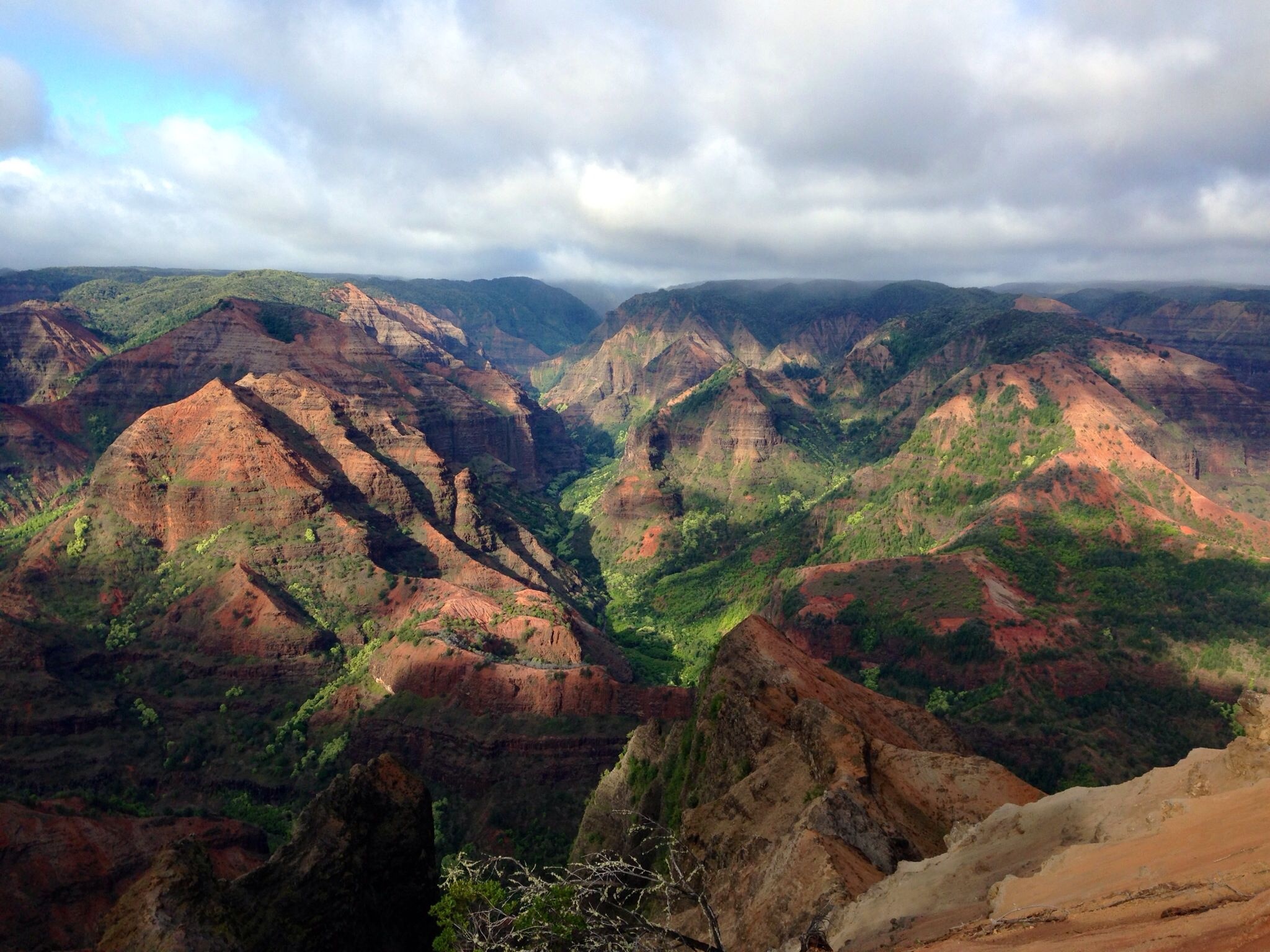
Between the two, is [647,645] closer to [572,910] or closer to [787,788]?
[787,788]

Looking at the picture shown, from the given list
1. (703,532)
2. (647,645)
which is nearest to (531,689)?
(647,645)

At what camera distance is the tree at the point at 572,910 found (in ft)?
47.9

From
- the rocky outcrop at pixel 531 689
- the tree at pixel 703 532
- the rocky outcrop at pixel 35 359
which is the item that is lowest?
the tree at pixel 703 532

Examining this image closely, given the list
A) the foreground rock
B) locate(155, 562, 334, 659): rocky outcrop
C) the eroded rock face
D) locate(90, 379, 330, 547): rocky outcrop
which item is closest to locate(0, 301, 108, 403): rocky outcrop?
locate(90, 379, 330, 547): rocky outcrop

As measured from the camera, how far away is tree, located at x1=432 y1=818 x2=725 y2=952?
47.9ft

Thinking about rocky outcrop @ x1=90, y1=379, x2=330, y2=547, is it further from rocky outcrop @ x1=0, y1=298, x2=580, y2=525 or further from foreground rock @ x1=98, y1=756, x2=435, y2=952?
foreground rock @ x1=98, y1=756, x2=435, y2=952

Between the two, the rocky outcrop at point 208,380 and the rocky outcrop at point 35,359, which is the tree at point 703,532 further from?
the rocky outcrop at point 35,359

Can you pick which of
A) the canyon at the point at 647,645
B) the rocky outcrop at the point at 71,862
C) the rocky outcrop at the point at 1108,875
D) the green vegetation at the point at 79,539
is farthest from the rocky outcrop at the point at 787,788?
the green vegetation at the point at 79,539

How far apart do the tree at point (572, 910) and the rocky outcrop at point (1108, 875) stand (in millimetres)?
4932

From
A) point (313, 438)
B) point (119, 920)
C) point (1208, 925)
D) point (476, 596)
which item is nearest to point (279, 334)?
point (313, 438)

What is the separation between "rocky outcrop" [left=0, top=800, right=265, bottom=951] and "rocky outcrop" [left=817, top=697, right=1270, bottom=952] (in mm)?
40320

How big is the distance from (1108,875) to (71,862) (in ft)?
193

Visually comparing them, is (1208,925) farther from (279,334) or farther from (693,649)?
(279,334)

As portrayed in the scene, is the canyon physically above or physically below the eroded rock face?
below
